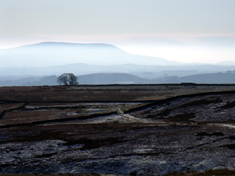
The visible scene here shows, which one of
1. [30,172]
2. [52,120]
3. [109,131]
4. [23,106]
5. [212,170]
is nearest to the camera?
[212,170]

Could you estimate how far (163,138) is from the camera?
141ft

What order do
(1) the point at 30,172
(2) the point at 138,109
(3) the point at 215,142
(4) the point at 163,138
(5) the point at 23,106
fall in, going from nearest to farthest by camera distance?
(1) the point at 30,172 → (3) the point at 215,142 → (4) the point at 163,138 → (2) the point at 138,109 → (5) the point at 23,106

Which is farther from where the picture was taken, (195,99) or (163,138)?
(195,99)

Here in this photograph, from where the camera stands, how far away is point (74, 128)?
184ft

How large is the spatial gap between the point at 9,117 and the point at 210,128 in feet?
191

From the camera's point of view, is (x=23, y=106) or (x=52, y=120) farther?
(x=23, y=106)

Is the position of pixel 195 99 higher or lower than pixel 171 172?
higher

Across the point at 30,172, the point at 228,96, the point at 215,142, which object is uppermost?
the point at 228,96

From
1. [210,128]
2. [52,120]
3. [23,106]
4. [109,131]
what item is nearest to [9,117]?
[52,120]

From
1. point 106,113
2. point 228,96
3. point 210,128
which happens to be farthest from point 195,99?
point 210,128

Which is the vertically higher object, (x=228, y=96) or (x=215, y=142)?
(x=228, y=96)

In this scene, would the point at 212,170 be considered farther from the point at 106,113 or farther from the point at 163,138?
the point at 106,113

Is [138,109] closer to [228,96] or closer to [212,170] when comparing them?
[228,96]

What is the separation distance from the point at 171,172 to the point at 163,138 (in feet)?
39.4
